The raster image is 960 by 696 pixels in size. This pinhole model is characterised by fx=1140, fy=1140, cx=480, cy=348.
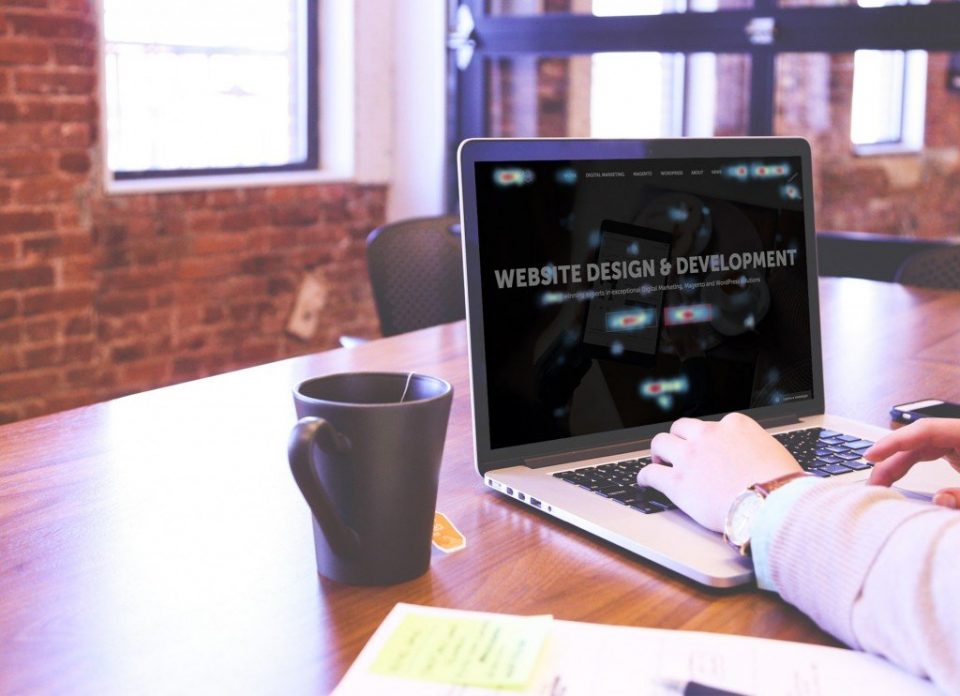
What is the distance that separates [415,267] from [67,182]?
1189mm

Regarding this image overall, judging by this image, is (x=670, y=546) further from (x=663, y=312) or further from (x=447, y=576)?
(x=663, y=312)

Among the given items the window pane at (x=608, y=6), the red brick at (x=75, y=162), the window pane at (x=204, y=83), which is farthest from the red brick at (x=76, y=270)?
the window pane at (x=608, y=6)

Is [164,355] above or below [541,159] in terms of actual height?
below

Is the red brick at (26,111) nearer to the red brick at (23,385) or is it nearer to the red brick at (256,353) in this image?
the red brick at (23,385)

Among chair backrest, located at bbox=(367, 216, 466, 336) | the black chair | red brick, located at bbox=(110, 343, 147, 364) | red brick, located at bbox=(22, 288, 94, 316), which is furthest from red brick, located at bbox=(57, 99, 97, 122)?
the black chair

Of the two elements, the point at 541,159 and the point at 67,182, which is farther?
the point at 67,182

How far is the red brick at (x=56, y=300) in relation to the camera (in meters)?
3.18

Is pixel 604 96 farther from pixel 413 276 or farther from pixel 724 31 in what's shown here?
pixel 413 276

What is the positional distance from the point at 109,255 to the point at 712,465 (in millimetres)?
2777

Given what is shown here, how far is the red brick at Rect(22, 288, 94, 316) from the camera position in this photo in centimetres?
318

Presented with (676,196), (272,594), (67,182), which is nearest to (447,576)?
(272,594)

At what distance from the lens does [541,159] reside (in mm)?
1116

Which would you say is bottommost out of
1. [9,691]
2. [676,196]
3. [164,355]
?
[164,355]

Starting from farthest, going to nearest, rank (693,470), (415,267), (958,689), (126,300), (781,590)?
(126,300) < (415,267) < (693,470) < (781,590) < (958,689)
